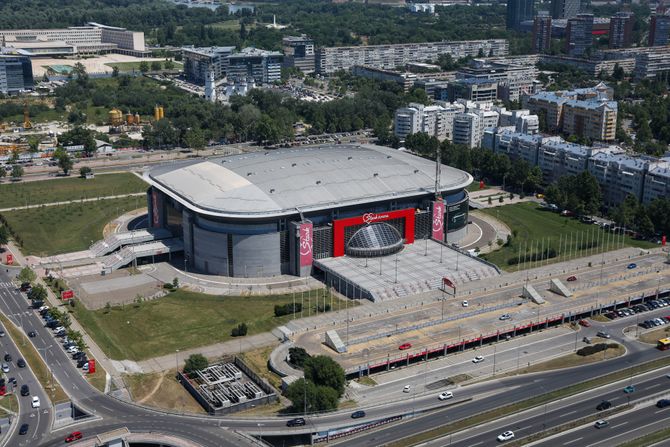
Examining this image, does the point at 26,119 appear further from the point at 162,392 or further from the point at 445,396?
the point at 445,396

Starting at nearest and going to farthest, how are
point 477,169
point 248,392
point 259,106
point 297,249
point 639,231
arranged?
1. point 248,392
2. point 297,249
3. point 639,231
4. point 477,169
5. point 259,106

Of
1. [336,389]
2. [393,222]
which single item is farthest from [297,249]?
[336,389]

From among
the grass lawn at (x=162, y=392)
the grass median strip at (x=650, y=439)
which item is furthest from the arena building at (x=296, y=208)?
the grass median strip at (x=650, y=439)

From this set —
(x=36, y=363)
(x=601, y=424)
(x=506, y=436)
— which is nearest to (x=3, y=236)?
(x=36, y=363)

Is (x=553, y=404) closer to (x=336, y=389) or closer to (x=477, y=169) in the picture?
(x=336, y=389)

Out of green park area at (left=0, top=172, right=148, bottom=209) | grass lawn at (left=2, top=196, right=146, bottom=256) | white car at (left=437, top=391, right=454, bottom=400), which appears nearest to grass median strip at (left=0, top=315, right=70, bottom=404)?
grass lawn at (left=2, top=196, right=146, bottom=256)
